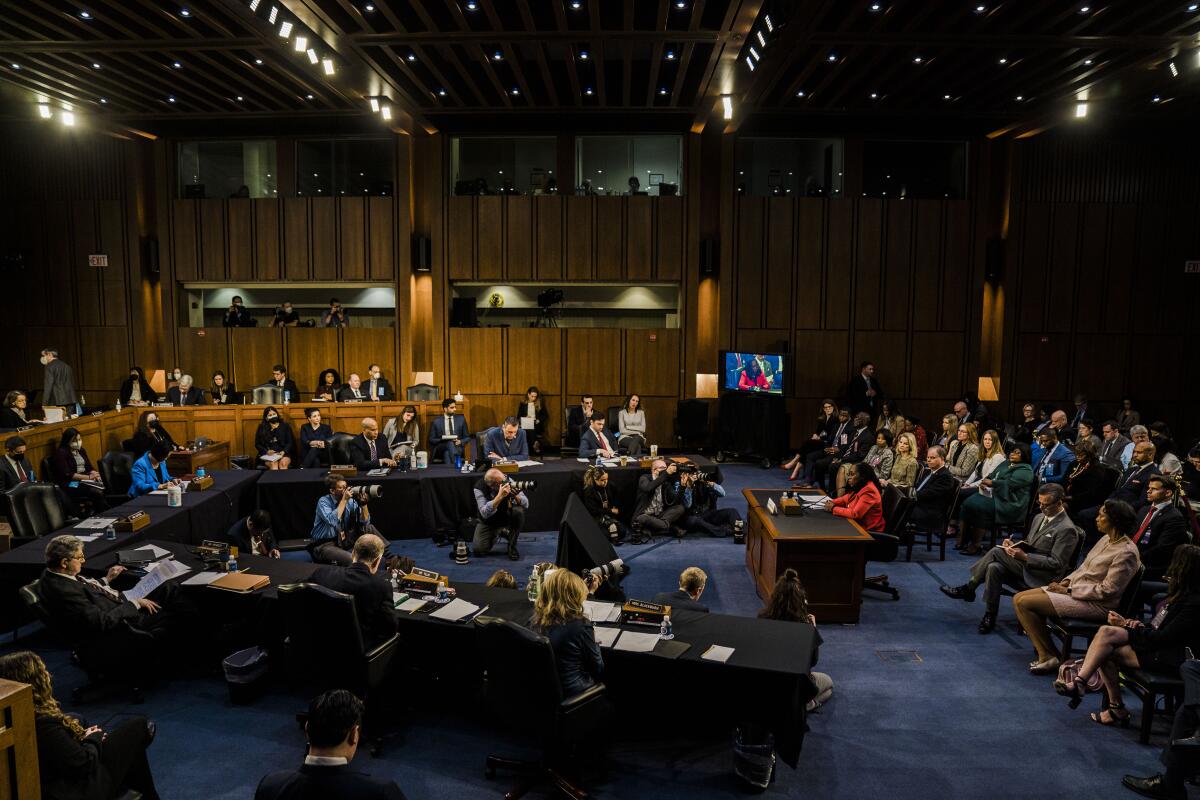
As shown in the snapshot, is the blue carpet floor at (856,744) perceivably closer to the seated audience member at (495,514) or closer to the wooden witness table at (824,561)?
the wooden witness table at (824,561)

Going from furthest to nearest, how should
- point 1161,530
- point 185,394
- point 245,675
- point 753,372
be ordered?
point 753,372 → point 185,394 → point 1161,530 → point 245,675

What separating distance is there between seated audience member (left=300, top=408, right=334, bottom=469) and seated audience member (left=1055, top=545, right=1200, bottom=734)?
8.02 m

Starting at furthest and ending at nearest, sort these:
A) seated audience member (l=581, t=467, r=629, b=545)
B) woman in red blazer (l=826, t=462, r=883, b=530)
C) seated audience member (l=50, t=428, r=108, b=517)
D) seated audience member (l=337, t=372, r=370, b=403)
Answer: seated audience member (l=337, t=372, r=370, b=403), seated audience member (l=581, t=467, r=629, b=545), seated audience member (l=50, t=428, r=108, b=517), woman in red blazer (l=826, t=462, r=883, b=530)

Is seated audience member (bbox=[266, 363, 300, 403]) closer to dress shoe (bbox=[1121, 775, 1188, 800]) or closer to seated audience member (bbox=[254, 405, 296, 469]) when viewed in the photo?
seated audience member (bbox=[254, 405, 296, 469])

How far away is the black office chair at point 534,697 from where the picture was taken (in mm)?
3738

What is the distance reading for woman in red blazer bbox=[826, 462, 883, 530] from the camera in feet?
22.9

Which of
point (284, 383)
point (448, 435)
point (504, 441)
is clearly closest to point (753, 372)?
point (504, 441)

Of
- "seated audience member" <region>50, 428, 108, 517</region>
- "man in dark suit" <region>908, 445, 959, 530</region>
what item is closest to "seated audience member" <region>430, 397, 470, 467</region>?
"seated audience member" <region>50, 428, 108, 517</region>

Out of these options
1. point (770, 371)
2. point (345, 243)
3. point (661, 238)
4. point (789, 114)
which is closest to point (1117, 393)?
point (770, 371)

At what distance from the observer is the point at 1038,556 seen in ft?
19.2

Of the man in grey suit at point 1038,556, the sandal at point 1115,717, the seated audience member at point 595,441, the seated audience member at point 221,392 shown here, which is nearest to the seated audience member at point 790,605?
the sandal at point 1115,717

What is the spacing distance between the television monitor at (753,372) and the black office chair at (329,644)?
889 centimetres

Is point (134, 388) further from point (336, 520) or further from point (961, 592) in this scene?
point (961, 592)

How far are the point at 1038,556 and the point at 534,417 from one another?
8.04 m
